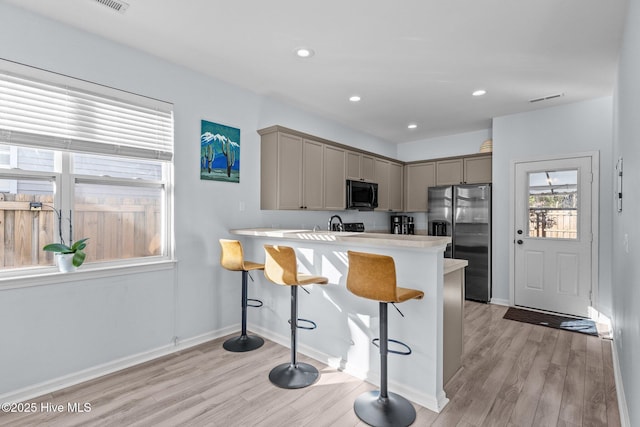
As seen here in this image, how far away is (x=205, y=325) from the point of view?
3.30m

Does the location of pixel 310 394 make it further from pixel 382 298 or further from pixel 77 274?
pixel 77 274

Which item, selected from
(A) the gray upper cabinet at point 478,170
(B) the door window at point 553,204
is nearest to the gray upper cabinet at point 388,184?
(A) the gray upper cabinet at point 478,170

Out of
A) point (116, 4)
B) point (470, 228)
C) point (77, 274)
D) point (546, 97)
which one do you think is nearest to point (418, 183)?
point (470, 228)

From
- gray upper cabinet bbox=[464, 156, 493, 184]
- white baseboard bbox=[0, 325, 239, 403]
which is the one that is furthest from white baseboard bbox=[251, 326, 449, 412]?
gray upper cabinet bbox=[464, 156, 493, 184]

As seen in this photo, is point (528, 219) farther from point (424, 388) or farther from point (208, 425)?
point (208, 425)

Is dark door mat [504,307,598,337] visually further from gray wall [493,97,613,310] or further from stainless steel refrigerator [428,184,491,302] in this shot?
stainless steel refrigerator [428,184,491,302]

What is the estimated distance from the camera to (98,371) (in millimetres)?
2586

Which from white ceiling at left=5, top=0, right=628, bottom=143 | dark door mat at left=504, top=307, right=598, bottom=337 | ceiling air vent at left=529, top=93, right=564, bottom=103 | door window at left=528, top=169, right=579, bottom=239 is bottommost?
dark door mat at left=504, top=307, right=598, bottom=337

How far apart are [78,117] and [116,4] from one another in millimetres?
901

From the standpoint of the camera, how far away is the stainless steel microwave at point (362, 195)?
4.69 metres

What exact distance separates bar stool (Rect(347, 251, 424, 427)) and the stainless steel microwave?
2.60m

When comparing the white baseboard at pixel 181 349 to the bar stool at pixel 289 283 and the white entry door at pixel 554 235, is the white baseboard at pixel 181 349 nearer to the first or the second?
the bar stool at pixel 289 283

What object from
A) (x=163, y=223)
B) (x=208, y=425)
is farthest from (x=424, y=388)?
(x=163, y=223)

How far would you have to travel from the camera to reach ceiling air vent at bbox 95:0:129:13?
2186 millimetres
